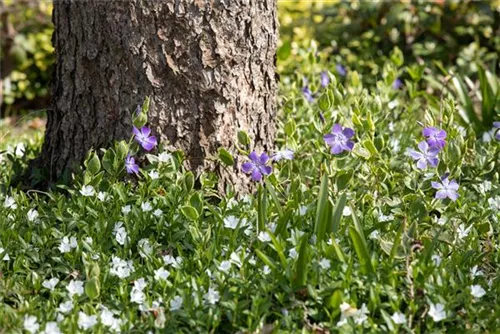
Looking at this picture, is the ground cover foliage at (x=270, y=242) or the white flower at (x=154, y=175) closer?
the ground cover foliage at (x=270, y=242)

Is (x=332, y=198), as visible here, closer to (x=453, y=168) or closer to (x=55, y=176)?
(x=453, y=168)

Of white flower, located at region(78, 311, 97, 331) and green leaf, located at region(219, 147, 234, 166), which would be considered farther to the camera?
green leaf, located at region(219, 147, 234, 166)

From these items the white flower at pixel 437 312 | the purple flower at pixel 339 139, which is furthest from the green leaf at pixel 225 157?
the white flower at pixel 437 312

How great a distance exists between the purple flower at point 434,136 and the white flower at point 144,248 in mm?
1127

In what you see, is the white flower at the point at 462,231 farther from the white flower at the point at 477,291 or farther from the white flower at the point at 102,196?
the white flower at the point at 102,196

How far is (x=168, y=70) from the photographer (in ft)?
10.9

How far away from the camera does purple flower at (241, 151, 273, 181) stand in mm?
3143

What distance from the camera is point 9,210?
123 inches

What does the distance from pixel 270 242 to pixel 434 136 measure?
815mm

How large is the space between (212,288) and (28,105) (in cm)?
467

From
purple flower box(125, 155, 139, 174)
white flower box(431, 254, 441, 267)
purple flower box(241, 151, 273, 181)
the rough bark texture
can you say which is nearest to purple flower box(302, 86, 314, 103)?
the rough bark texture

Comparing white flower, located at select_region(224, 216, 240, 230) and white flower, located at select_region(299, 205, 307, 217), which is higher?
white flower, located at select_region(299, 205, 307, 217)

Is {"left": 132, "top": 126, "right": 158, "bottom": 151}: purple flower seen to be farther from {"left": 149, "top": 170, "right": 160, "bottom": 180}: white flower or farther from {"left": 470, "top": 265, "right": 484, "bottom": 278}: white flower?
{"left": 470, "top": 265, "right": 484, "bottom": 278}: white flower

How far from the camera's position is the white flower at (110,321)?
243 centimetres
